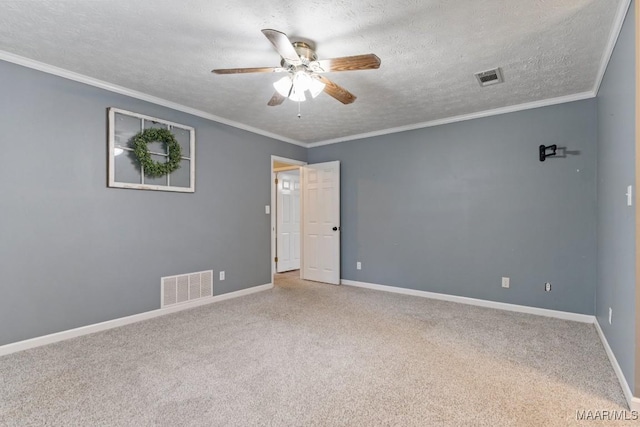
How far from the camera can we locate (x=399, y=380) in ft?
7.32

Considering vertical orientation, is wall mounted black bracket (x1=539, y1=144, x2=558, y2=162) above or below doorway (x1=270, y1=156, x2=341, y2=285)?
above

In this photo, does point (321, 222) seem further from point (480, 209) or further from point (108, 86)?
point (108, 86)

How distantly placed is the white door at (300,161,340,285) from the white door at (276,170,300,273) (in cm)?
96

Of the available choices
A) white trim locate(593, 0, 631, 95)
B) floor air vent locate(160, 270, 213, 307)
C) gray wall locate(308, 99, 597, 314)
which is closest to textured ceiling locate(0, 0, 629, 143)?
white trim locate(593, 0, 631, 95)

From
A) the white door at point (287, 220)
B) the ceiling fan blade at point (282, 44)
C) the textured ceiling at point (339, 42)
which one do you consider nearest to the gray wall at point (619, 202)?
the textured ceiling at point (339, 42)

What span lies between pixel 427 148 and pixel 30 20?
13.9 ft

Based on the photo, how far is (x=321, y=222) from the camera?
5516 millimetres

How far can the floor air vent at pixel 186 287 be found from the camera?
372cm

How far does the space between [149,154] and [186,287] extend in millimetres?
1623

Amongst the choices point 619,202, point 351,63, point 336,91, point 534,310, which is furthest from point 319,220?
point 619,202

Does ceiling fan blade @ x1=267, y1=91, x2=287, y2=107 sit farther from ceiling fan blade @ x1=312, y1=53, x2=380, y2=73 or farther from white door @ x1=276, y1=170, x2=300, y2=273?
white door @ x1=276, y1=170, x2=300, y2=273

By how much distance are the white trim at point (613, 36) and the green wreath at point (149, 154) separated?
3.98 m

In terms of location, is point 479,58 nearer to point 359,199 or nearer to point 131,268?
point 359,199

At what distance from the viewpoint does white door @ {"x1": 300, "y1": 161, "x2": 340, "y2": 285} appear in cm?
535
